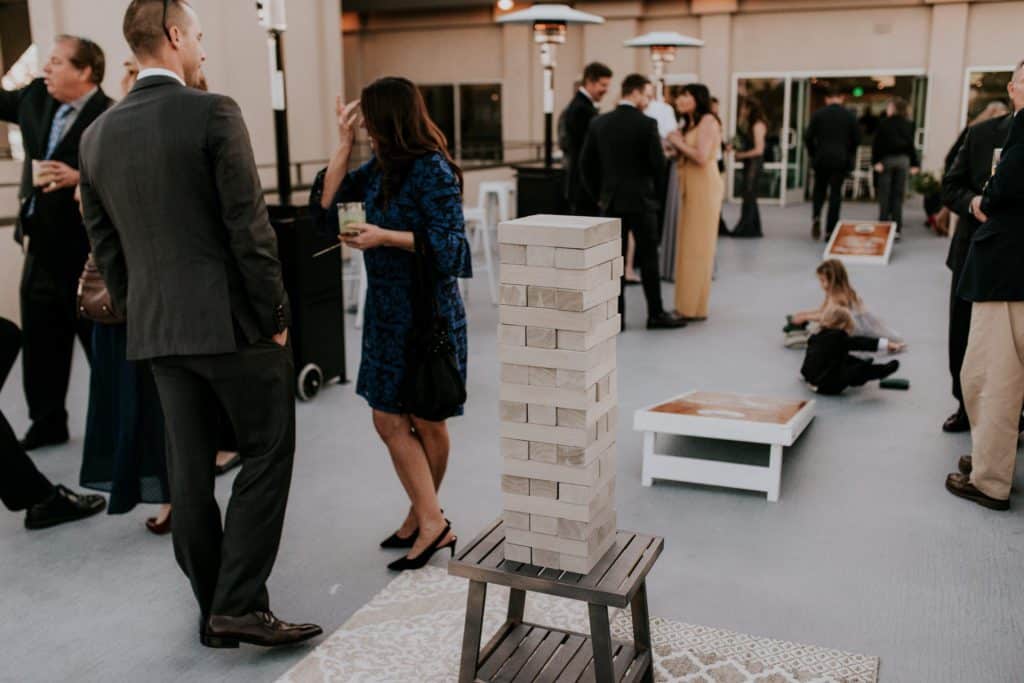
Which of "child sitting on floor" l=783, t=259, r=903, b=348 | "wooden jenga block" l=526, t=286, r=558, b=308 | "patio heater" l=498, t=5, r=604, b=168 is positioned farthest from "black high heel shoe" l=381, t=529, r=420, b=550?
"patio heater" l=498, t=5, r=604, b=168

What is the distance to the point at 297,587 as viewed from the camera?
10.4 feet

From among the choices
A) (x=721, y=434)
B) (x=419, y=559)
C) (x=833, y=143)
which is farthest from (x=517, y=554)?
(x=833, y=143)

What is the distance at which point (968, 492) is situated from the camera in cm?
380

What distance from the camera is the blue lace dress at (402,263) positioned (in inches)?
120

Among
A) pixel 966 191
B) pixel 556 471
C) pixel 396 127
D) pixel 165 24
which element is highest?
pixel 165 24

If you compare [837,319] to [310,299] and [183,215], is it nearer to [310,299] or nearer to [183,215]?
[310,299]

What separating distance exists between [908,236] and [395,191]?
9977 millimetres

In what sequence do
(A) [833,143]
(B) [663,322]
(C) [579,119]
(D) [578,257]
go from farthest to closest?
(A) [833,143] < (C) [579,119] < (B) [663,322] < (D) [578,257]

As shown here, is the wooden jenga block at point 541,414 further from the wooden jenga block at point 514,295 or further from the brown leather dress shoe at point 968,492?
the brown leather dress shoe at point 968,492

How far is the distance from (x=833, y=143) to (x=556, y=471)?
9.57 m

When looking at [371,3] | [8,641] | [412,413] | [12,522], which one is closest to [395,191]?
[412,413]

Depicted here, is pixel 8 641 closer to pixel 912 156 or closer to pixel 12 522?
pixel 12 522

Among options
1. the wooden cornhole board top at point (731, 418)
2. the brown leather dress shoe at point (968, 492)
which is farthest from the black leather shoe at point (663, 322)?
the brown leather dress shoe at point (968, 492)

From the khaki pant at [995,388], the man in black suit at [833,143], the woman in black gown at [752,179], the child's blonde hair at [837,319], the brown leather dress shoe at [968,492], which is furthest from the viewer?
the woman in black gown at [752,179]
